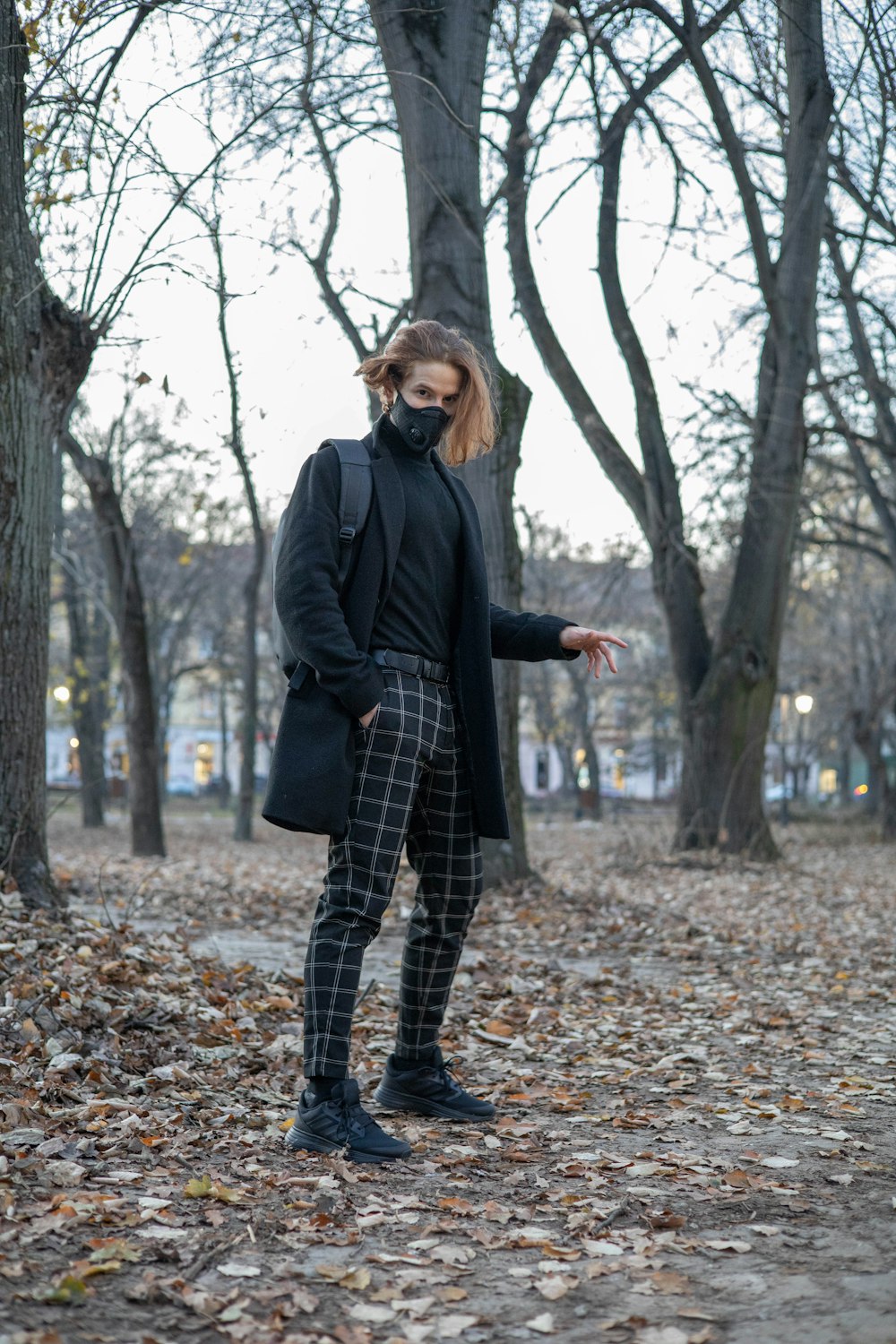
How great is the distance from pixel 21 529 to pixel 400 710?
11.6 feet

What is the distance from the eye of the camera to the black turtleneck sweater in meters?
3.58

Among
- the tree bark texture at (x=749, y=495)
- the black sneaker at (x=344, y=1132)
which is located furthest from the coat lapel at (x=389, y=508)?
the tree bark texture at (x=749, y=495)

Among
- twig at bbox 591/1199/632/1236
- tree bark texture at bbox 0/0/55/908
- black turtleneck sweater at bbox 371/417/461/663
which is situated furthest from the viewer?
tree bark texture at bbox 0/0/55/908

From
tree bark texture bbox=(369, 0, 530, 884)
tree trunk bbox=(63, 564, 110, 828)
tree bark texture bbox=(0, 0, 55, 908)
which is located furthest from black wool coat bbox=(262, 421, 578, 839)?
tree trunk bbox=(63, 564, 110, 828)

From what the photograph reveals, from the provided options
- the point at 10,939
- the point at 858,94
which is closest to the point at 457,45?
the point at 858,94

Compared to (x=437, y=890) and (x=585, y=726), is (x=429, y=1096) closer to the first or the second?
(x=437, y=890)

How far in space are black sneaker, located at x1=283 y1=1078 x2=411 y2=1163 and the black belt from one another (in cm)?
114

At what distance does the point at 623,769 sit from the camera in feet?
165

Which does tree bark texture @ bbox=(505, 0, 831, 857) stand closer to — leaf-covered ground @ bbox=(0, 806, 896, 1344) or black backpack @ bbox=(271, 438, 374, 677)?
leaf-covered ground @ bbox=(0, 806, 896, 1344)

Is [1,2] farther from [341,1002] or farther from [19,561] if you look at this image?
[341,1002]

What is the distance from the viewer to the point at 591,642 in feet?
12.2

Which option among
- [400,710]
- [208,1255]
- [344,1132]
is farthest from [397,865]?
[208,1255]

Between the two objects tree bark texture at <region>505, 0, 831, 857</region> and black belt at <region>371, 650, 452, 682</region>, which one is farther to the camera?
tree bark texture at <region>505, 0, 831, 857</region>

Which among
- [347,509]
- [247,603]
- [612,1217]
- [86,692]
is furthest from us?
[86,692]
